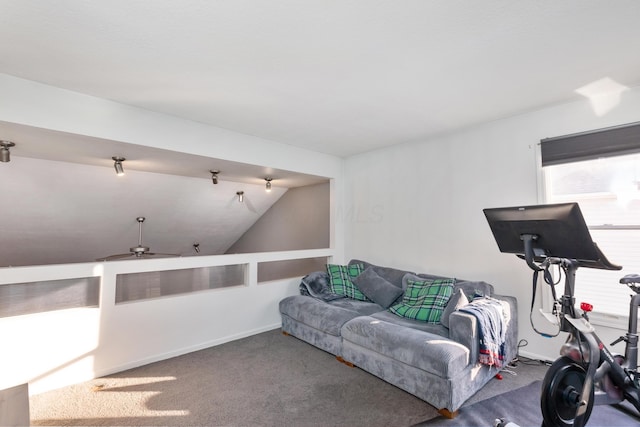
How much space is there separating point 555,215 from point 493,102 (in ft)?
4.90

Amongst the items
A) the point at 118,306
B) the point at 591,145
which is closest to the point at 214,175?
the point at 118,306

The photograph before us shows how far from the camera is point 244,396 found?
2338 millimetres

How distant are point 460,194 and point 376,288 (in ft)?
4.84

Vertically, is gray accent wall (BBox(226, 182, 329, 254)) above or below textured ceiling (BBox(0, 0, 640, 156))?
below

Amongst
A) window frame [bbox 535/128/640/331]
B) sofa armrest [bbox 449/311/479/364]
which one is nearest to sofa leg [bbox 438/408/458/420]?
sofa armrest [bbox 449/311/479/364]

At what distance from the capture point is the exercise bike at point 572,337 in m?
1.66

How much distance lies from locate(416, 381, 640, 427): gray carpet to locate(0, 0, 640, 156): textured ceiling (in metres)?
2.46

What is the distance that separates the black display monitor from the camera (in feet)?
5.31

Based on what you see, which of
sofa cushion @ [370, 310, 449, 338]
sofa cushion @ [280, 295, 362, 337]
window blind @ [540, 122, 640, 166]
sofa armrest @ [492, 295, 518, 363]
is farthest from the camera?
sofa cushion @ [280, 295, 362, 337]

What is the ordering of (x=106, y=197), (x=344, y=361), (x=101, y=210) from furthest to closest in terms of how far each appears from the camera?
(x=101, y=210) < (x=106, y=197) < (x=344, y=361)

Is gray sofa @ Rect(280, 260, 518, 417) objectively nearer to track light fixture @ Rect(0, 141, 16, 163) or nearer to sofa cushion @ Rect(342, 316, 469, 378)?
sofa cushion @ Rect(342, 316, 469, 378)

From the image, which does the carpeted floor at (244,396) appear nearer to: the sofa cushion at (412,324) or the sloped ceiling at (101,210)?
the sofa cushion at (412,324)

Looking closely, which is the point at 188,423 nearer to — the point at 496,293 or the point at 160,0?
the point at 160,0

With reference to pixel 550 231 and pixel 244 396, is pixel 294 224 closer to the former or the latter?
pixel 244 396
